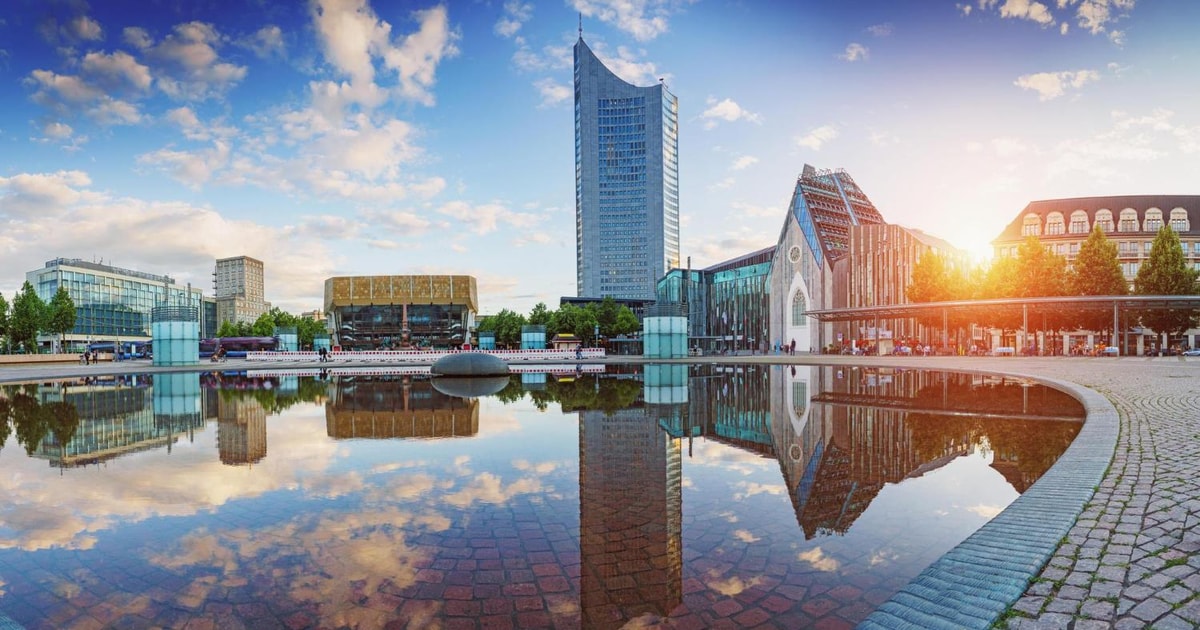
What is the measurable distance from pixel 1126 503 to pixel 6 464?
15190 millimetres

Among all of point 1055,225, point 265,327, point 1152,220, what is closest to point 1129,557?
point 1055,225

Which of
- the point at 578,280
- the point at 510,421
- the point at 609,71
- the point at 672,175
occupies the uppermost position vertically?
the point at 609,71

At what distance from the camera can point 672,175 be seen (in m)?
191

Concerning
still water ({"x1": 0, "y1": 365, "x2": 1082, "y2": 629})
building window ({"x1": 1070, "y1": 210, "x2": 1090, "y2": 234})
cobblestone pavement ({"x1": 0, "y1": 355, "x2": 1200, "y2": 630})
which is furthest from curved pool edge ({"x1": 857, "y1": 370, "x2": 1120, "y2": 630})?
building window ({"x1": 1070, "y1": 210, "x2": 1090, "y2": 234})

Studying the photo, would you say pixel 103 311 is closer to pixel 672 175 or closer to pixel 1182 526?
pixel 672 175

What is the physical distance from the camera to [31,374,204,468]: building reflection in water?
11.4 m

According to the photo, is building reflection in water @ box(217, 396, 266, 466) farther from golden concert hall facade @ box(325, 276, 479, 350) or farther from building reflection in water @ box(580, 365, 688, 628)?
golden concert hall facade @ box(325, 276, 479, 350)

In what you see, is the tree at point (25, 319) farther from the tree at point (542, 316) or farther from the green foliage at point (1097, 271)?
the green foliage at point (1097, 271)

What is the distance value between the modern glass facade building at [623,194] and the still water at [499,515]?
6605 inches

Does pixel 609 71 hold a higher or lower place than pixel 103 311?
higher

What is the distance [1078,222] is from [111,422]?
99327 mm

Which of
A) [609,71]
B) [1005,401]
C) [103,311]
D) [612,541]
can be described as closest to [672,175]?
[609,71]

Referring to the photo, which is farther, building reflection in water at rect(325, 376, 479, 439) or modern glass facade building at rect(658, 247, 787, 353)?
modern glass facade building at rect(658, 247, 787, 353)

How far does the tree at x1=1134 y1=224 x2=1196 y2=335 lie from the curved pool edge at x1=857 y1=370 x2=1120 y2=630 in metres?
60.0
